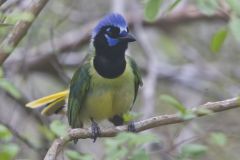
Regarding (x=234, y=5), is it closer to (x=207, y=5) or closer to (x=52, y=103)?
(x=207, y=5)

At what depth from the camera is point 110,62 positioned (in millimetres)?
4133

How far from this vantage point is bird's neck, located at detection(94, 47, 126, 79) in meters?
4.06

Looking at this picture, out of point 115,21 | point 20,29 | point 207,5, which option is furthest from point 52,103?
point 207,5

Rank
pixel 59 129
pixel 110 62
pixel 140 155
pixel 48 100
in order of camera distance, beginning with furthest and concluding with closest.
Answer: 1. pixel 48 100
2. pixel 110 62
3. pixel 59 129
4. pixel 140 155

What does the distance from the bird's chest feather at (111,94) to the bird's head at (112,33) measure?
0.53ft

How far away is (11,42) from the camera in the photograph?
10.6 ft

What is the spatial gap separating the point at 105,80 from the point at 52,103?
49 centimetres

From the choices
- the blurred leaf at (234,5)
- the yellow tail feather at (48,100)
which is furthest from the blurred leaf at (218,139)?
the yellow tail feather at (48,100)

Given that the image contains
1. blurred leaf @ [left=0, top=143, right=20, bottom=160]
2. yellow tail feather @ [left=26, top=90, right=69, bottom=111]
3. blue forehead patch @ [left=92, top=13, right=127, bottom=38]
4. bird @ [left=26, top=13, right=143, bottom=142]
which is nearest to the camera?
blurred leaf @ [left=0, top=143, right=20, bottom=160]

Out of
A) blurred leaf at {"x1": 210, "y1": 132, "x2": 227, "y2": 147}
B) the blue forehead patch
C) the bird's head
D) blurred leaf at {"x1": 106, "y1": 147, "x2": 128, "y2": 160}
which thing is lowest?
the bird's head

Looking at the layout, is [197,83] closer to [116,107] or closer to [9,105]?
[9,105]

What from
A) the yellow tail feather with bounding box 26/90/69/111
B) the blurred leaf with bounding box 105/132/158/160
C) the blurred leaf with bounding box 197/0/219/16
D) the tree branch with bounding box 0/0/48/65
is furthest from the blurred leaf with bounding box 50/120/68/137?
the yellow tail feather with bounding box 26/90/69/111

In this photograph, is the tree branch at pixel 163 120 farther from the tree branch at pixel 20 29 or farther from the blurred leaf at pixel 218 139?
the tree branch at pixel 20 29

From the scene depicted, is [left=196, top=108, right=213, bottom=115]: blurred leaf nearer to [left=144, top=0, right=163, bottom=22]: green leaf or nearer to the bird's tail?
[left=144, top=0, right=163, bottom=22]: green leaf
